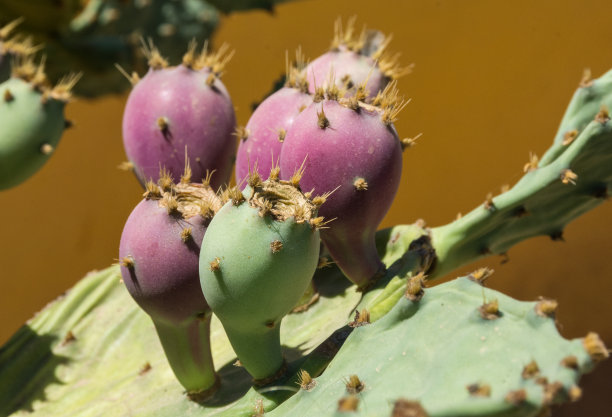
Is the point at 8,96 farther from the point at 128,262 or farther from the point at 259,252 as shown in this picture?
the point at 259,252

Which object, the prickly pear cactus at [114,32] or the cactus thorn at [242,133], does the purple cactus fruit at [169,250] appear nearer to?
the cactus thorn at [242,133]

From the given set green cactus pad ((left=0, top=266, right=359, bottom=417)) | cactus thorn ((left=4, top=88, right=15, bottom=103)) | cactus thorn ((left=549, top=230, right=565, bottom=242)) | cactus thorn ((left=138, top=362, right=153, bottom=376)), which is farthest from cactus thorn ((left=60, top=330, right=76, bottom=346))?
cactus thorn ((left=549, top=230, right=565, bottom=242))

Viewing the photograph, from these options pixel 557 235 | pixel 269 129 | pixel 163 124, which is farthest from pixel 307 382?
pixel 557 235

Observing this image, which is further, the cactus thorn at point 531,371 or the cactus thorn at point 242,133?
the cactus thorn at point 242,133

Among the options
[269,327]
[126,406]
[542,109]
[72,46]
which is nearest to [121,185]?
[72,46]

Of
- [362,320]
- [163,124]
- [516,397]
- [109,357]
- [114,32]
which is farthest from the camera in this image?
[114,32]

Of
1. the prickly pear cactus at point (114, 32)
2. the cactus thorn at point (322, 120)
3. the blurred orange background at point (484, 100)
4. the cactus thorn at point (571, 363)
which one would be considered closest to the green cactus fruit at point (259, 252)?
the cactus thorn at point (322, 120)
